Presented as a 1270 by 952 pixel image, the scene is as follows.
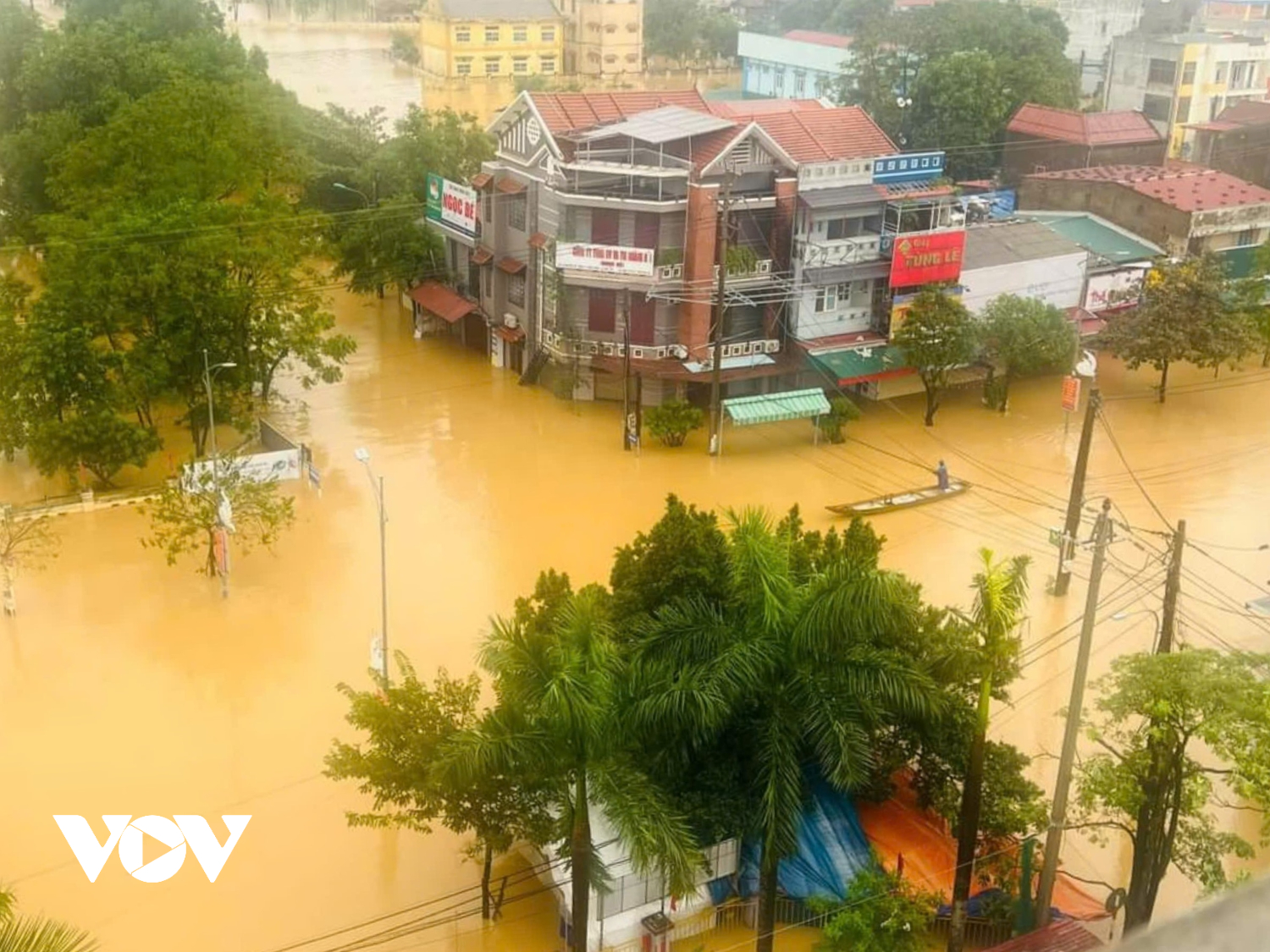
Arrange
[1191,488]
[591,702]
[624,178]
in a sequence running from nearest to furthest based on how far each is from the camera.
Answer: [591,702] < [1191,488] < [624,178]

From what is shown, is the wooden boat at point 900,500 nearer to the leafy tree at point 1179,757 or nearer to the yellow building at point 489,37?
the leafy tree at point 1179,757

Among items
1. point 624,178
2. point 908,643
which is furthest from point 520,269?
point 908,643

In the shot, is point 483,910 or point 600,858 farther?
point 483,910

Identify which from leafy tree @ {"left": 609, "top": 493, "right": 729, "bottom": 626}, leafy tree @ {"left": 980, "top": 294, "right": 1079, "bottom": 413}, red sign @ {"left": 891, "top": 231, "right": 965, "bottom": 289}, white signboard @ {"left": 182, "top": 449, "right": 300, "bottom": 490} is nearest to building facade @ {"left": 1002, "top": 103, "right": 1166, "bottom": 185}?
leafy tree @ {"left": 980, "top": 294, "right": 1079, "bottom": 413}

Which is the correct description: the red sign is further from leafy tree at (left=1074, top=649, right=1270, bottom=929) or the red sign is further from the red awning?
leafy tree at (left=1074, top=649, right=1270, bottom=929)

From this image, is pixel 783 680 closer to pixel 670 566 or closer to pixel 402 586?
pixel 670 566

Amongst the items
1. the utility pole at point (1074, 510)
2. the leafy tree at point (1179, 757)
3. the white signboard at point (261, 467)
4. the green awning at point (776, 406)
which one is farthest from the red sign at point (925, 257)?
the leafy tree at point (1179, 757)

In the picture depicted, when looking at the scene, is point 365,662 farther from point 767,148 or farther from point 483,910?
point 767,148
